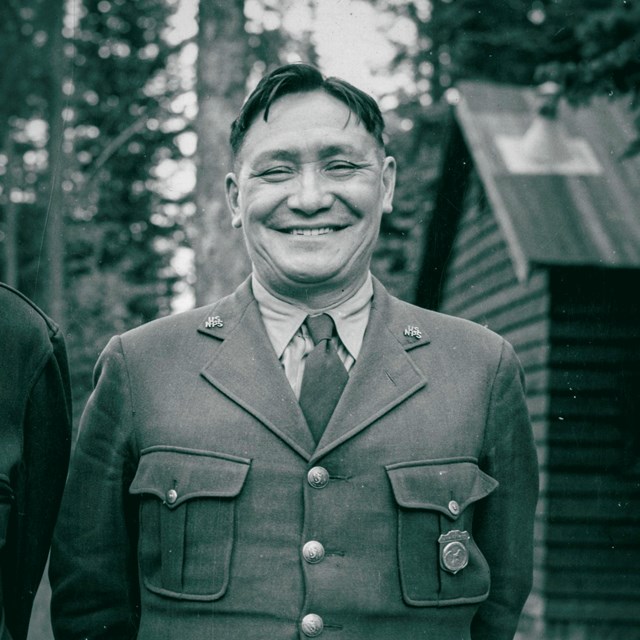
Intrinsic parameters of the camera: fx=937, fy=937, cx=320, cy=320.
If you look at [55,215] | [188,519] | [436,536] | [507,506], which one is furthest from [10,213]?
[436,536]

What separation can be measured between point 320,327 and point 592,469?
189 inches

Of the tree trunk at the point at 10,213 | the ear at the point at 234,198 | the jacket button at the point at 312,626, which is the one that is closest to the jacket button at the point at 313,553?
the jacket button at the point at 312,626

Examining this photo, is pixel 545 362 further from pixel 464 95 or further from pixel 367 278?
pixel 367 278

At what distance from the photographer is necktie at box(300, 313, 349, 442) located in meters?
2.28

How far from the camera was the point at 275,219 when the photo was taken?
7.61ft

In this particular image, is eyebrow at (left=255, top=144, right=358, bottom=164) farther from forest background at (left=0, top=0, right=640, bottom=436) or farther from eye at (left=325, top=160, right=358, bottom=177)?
forest background at (left=0, top=0, right=640, bottom=436)

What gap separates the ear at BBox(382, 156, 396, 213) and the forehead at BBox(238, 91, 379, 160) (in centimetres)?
12

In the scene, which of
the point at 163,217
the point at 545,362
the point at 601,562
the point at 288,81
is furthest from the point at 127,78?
the point at 288,81

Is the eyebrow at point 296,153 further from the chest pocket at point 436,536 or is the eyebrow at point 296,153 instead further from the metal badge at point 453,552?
the metal badge at point 453,552

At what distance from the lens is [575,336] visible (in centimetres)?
629

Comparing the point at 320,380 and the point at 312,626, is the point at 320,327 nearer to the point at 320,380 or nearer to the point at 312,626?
the point at 320,380

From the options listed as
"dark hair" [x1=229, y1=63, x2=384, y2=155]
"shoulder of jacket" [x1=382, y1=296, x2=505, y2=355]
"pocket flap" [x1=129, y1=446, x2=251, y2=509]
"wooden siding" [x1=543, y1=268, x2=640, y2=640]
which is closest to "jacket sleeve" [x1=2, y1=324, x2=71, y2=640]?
"pocket flap" [x1=129, y1=446, x2=251, y2=509]

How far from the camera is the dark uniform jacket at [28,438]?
238cm

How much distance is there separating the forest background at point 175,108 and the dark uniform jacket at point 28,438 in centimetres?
70
